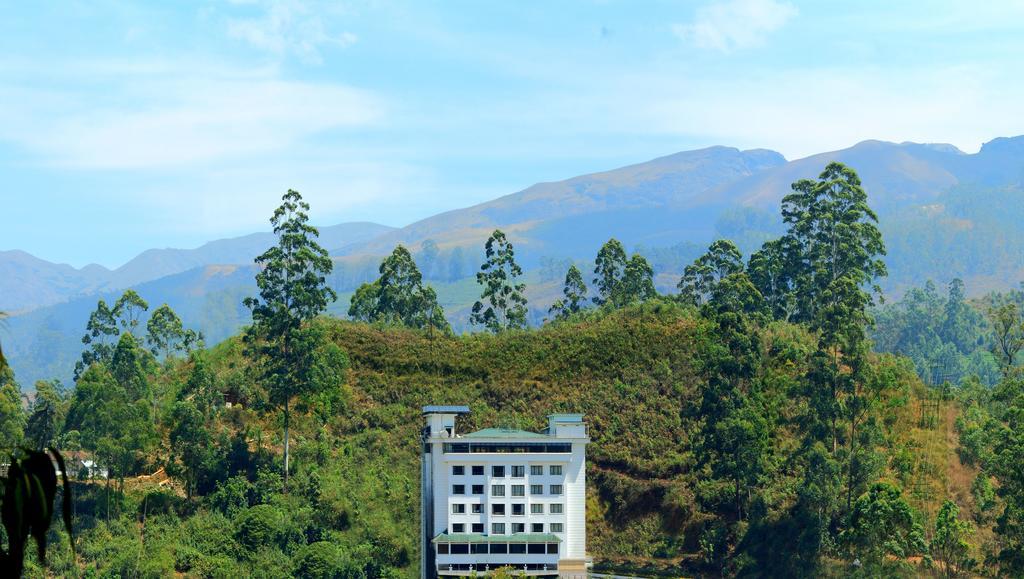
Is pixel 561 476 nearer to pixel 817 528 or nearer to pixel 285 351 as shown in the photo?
pixel 817 528

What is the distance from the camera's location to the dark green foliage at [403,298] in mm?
99000

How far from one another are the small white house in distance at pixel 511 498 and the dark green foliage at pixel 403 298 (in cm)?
2514

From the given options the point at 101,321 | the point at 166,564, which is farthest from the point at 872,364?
the point at 101,321

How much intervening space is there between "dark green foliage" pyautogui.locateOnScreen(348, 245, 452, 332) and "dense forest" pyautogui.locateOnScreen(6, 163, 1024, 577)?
518 cm

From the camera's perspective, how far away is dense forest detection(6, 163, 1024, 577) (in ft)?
228

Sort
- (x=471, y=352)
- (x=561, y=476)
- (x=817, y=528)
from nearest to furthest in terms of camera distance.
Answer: (x=817, y=528) → (x=561, y=476) → (x=471, y=352)

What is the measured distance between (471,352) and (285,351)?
1393 centimetres

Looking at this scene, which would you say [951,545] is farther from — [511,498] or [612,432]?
[612,432]

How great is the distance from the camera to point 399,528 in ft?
244

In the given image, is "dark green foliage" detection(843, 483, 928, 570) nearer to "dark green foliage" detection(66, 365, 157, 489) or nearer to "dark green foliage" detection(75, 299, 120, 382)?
"dark green foliage" detection(66, 365, 157, 489)

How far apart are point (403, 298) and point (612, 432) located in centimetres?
2396

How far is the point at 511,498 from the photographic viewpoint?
2862 inches

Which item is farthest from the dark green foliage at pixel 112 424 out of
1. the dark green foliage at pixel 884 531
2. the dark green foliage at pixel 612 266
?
the dark green foliage at pixel 612 266

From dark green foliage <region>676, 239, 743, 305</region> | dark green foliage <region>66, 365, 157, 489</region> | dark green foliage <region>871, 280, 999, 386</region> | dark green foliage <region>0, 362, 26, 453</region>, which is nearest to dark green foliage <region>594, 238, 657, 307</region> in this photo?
dark green foliage <region>676, 239, 743, 305</region>
